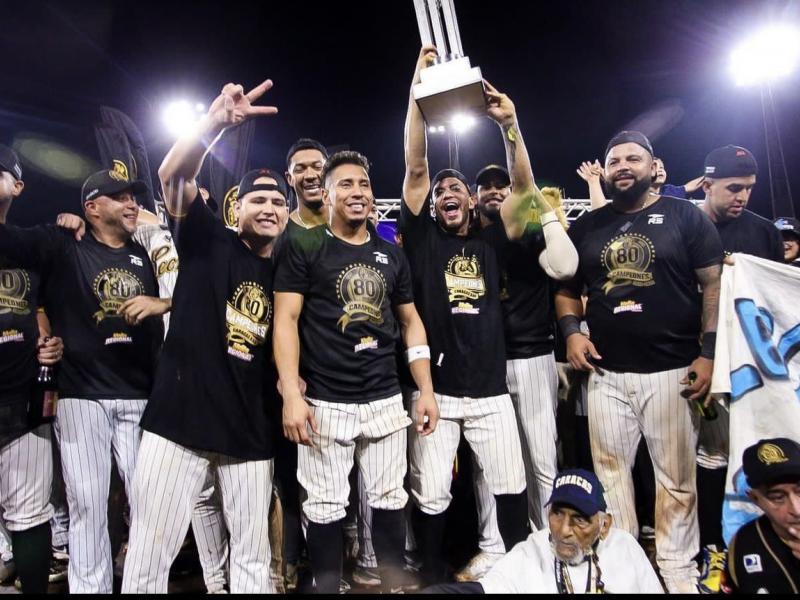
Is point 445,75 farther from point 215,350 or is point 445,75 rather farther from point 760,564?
point 760,564

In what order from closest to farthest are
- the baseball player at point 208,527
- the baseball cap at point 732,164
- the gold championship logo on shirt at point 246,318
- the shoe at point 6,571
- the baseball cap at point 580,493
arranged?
1. the baseball cap at point 580,493
2. the gold championship logo on shirt at point 246,318
3. the baseball player at point 208,527
4. the shoe at point 6,571
5. the baseball cap at point 732,164

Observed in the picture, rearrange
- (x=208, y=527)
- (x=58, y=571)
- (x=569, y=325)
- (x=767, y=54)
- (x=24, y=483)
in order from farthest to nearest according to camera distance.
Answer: (x=767, y=54), (x=58, y=571), (x=569, y=325), (x=208, y=527), (x=24, y=483)

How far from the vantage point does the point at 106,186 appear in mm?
2816

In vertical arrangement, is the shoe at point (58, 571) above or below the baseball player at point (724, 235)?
below

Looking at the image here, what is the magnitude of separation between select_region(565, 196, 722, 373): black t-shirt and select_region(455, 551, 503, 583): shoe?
120 cm

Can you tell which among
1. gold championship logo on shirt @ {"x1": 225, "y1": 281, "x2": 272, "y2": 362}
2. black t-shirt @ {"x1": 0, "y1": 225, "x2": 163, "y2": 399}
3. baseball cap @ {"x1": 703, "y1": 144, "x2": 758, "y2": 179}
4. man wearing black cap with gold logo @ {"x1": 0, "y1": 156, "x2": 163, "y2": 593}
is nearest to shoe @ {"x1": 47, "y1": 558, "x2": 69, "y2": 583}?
man wearing black cap with gold logo @ {"x1": 0, "y1": 156, "x2": 163, "y2": 593}

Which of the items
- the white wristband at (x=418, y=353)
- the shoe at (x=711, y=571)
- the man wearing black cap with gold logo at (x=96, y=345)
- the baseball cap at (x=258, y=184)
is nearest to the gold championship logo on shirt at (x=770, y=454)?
the shoe at (x=711, y=571)

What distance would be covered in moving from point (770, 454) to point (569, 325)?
3.64 feet

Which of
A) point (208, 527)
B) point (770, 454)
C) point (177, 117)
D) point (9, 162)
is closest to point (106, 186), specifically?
point (9, 162)

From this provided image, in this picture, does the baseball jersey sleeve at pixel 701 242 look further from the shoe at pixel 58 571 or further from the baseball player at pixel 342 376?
the shoe at pixel 58 571

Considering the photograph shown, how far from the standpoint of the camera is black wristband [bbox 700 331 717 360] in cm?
255

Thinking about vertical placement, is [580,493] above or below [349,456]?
below

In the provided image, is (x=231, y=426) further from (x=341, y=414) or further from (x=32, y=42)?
(x=32, y=42)

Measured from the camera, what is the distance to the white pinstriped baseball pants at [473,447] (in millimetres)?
2623
